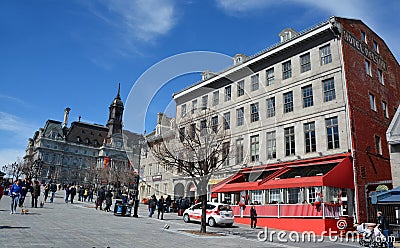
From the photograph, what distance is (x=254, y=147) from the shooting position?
2947cm

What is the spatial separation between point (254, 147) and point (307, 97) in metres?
6.83

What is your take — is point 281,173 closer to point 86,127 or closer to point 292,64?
point 292,64

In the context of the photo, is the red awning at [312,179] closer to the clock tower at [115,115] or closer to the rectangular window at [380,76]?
the rectangular window at [380,76]

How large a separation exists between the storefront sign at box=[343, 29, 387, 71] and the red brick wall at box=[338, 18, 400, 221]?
422 millimetres

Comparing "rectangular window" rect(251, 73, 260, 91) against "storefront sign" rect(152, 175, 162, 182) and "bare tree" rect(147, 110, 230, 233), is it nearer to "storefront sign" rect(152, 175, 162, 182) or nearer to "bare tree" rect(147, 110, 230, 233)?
"bare tree" rect(147, 110, 230, 233)

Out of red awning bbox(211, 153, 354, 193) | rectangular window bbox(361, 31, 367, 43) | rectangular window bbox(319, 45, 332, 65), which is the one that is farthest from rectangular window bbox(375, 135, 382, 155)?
rectangular window bbox(361, 31, 367, 43)

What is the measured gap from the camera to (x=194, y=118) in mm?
19516

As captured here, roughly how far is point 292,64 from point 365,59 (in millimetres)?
6177

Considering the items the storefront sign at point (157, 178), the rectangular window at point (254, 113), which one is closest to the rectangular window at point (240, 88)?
the rectangular window at point (254, 113)

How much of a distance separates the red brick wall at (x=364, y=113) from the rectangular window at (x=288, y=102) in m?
5.04

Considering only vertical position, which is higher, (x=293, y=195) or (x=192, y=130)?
(x=192, y=130)

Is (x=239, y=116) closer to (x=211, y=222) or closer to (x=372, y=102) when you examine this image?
(x=372, y=102)

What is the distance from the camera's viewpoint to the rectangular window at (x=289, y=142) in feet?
86.0

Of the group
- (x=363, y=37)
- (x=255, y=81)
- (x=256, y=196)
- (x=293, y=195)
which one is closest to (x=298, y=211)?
(x=293, y=195)
